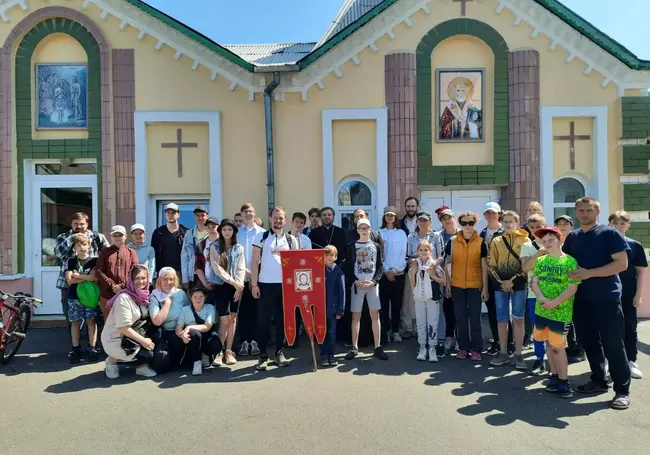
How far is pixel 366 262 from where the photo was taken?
578 centimetres

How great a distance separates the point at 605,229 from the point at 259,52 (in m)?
9.72

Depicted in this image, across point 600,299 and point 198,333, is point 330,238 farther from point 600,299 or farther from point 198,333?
point 600,299

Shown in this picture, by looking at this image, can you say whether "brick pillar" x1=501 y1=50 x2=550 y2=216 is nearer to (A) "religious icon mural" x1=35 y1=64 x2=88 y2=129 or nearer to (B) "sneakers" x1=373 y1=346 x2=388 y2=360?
(B) "sneakers" x1=373 y1=346 x2=388 y2=360

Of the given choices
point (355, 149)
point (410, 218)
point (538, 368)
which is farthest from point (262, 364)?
point (355, 149)

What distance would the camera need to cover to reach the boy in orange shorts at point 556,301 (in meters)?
4.48

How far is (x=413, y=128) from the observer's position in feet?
26.0

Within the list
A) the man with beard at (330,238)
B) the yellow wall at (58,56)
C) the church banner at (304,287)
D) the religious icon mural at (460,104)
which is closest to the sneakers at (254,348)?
the church banner at (304,287)

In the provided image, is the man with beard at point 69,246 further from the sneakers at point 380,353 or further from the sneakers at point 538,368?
the sneakers at point 538,368

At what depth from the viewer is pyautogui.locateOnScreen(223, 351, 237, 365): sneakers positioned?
559cm

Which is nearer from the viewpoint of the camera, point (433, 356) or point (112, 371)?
point (112, 371)

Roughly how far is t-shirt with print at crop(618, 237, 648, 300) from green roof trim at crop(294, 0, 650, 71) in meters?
4.61

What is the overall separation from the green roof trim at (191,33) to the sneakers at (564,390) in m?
6.54

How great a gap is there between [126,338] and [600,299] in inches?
204

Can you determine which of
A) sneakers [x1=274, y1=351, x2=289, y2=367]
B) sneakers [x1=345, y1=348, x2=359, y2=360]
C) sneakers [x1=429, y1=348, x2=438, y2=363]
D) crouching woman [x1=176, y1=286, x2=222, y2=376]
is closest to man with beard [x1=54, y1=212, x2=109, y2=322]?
crouching woman [x1=176, y1=286, x2=222, y2=376]
